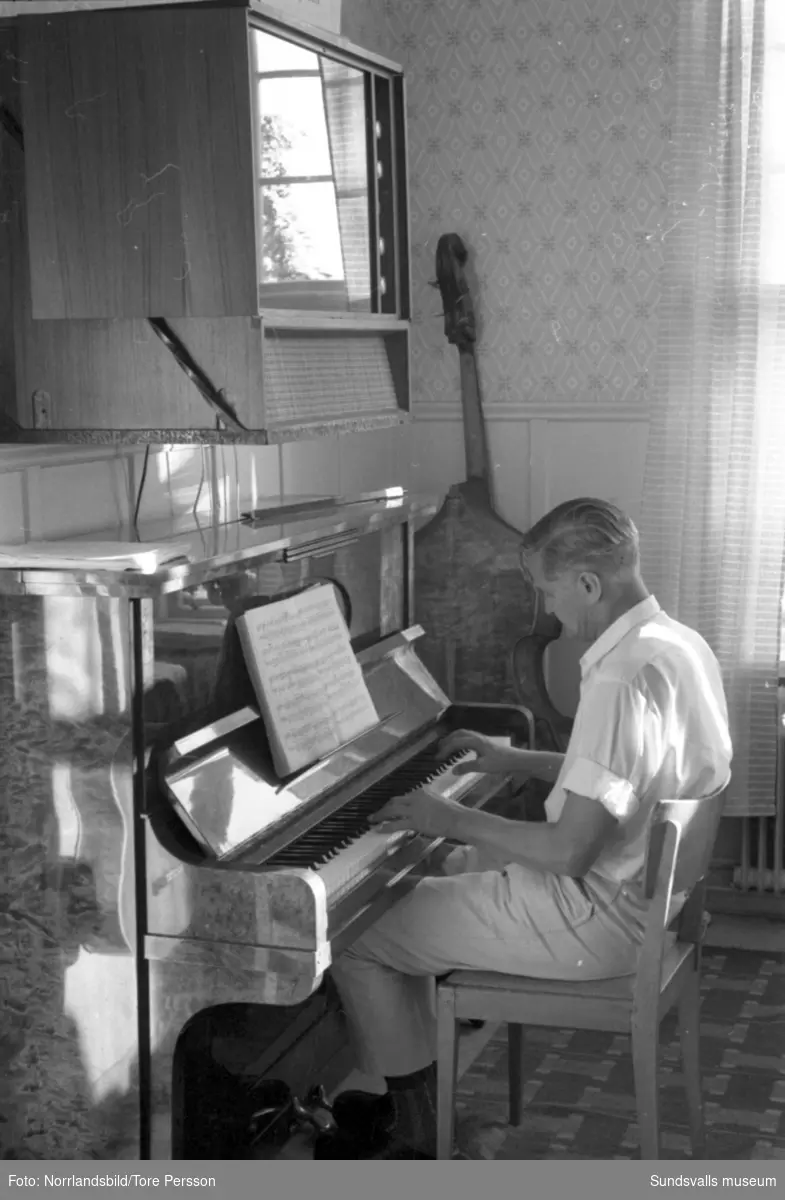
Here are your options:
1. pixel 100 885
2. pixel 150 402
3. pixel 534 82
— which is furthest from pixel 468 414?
pixel 100 885

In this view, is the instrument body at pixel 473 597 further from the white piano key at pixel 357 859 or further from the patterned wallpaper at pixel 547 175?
the white piano key at pixel 357 859

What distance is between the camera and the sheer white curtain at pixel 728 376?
3.98 m

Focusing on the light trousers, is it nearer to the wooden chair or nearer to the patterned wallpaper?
the wooden chair

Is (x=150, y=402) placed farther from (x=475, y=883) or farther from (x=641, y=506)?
(x=641, y=506)

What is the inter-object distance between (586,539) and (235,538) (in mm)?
618

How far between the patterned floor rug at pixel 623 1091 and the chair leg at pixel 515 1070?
3 cm

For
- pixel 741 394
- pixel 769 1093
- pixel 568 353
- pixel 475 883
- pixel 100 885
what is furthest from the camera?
pixel 568 353

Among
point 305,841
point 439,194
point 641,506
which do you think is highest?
point 439,194

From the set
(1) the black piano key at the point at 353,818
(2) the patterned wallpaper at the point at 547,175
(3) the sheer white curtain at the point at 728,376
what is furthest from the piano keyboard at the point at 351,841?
(2) the patterned wallpaper at the point at 547,175

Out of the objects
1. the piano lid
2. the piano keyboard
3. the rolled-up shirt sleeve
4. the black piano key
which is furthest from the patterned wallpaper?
the rolled-up shirt sleeve

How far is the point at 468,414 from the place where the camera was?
14.4 ft

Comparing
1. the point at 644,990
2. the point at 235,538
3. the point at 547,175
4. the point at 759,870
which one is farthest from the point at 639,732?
the point at 547,175

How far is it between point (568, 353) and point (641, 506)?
1.64ft

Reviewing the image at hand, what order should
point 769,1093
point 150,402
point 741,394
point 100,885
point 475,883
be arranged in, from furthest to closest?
point 741,394 → point 769,1093 → point 475,883 → point 150,402 → point 100,885
